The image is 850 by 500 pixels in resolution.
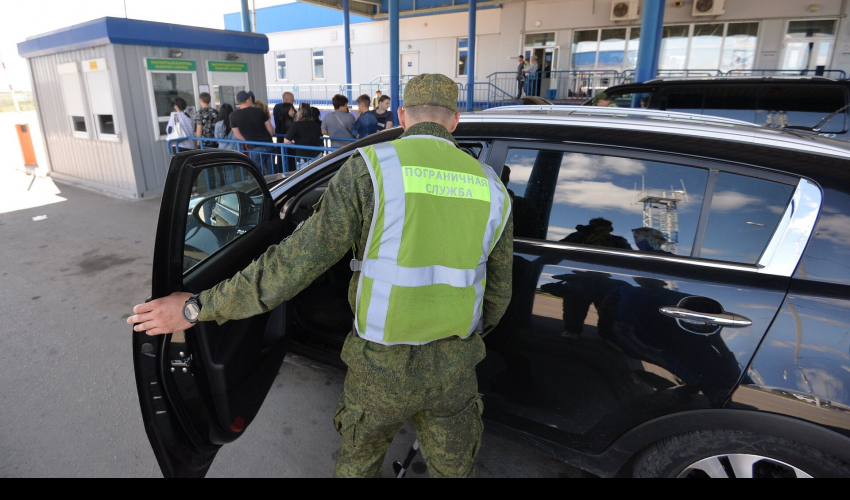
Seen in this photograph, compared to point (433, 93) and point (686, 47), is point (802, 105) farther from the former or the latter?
point (686, 47)

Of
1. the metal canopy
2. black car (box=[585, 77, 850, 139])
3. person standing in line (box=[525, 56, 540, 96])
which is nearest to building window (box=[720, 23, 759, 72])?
person standing in line (box=[525, 56, 540, 96])

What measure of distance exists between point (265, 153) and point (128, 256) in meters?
2.47

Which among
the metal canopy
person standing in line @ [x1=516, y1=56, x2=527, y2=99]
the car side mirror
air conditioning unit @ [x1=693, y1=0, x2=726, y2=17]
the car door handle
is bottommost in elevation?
the car door handle

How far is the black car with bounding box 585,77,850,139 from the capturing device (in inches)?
179

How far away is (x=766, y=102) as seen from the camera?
15.8ft

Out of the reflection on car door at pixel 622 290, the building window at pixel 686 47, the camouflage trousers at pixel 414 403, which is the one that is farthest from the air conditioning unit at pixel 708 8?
the camouflage trousers at pixel 414 403

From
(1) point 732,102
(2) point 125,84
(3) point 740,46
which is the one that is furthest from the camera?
(3) point 740,46

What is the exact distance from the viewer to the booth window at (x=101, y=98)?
7.79 metres

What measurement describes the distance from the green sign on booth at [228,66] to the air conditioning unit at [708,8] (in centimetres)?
1470

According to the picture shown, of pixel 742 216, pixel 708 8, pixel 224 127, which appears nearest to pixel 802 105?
pixel 742 216

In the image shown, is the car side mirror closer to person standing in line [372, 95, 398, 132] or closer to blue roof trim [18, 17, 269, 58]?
blue roof trim [18, 17, 269, 58]

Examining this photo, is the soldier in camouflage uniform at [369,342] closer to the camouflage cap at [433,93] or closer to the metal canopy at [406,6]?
the camouflage cap at [433,93]

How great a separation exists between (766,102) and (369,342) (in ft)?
16.8

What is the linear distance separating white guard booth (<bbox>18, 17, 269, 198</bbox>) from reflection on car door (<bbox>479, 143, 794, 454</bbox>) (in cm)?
784
